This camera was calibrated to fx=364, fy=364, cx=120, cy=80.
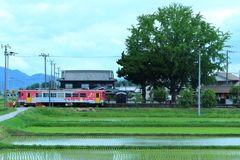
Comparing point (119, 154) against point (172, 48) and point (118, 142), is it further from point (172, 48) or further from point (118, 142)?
point (172, 48)

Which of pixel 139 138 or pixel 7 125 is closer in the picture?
pixel 139 138

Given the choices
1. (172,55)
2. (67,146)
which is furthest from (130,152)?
(172,55)

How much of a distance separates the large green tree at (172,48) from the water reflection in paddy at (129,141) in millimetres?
28059

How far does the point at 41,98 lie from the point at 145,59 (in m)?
14.2

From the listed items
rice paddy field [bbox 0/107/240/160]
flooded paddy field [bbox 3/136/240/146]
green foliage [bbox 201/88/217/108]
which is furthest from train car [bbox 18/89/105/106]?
flooded paddy field [bbox 3/136/240/146]

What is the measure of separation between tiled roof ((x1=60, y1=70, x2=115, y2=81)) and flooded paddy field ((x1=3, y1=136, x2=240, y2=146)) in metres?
42.2

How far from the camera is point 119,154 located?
14867mm

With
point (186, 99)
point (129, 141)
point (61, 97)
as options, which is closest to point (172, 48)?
point (186, 99)

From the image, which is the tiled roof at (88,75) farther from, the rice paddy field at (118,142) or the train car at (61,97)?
the rice paddy field at (118,142)

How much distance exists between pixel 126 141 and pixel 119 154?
124 inches

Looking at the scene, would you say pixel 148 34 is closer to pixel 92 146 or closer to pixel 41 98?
pixel 41 98

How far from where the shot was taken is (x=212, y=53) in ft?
158

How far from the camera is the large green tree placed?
47125mm

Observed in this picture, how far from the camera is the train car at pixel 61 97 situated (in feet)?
148
